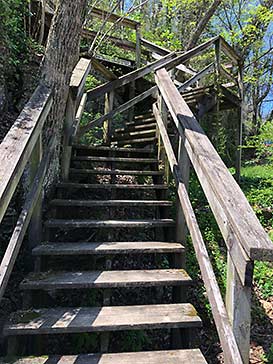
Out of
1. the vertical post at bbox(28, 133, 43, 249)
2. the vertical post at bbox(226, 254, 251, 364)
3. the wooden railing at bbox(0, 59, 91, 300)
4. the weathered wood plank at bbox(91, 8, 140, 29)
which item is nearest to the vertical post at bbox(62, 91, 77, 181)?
the wooden railing at bbox(0, 59, 91, 300)

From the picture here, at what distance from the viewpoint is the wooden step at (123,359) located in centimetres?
170

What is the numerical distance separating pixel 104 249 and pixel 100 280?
277mm

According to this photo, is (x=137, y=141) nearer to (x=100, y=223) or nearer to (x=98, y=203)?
(x=98, y=203)

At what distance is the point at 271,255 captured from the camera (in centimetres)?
120

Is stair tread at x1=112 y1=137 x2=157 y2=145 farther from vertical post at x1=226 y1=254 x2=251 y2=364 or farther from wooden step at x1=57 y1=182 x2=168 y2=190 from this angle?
vertical post at x1=226 y1=254 x2=251 y2=364

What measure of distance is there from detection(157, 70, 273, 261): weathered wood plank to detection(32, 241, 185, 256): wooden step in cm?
76

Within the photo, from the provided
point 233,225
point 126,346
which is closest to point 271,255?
point 233,225

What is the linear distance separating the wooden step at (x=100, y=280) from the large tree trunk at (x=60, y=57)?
3.29 feet

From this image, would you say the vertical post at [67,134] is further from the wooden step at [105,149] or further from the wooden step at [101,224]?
the wooden step at [101,224]

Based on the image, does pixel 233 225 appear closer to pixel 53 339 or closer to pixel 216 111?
pixel 53 339

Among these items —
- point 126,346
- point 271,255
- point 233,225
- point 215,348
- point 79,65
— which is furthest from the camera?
point 79,65

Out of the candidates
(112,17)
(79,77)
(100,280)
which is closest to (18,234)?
(100,280)

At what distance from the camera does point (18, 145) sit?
5.89 feet

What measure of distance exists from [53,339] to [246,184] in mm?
4938
